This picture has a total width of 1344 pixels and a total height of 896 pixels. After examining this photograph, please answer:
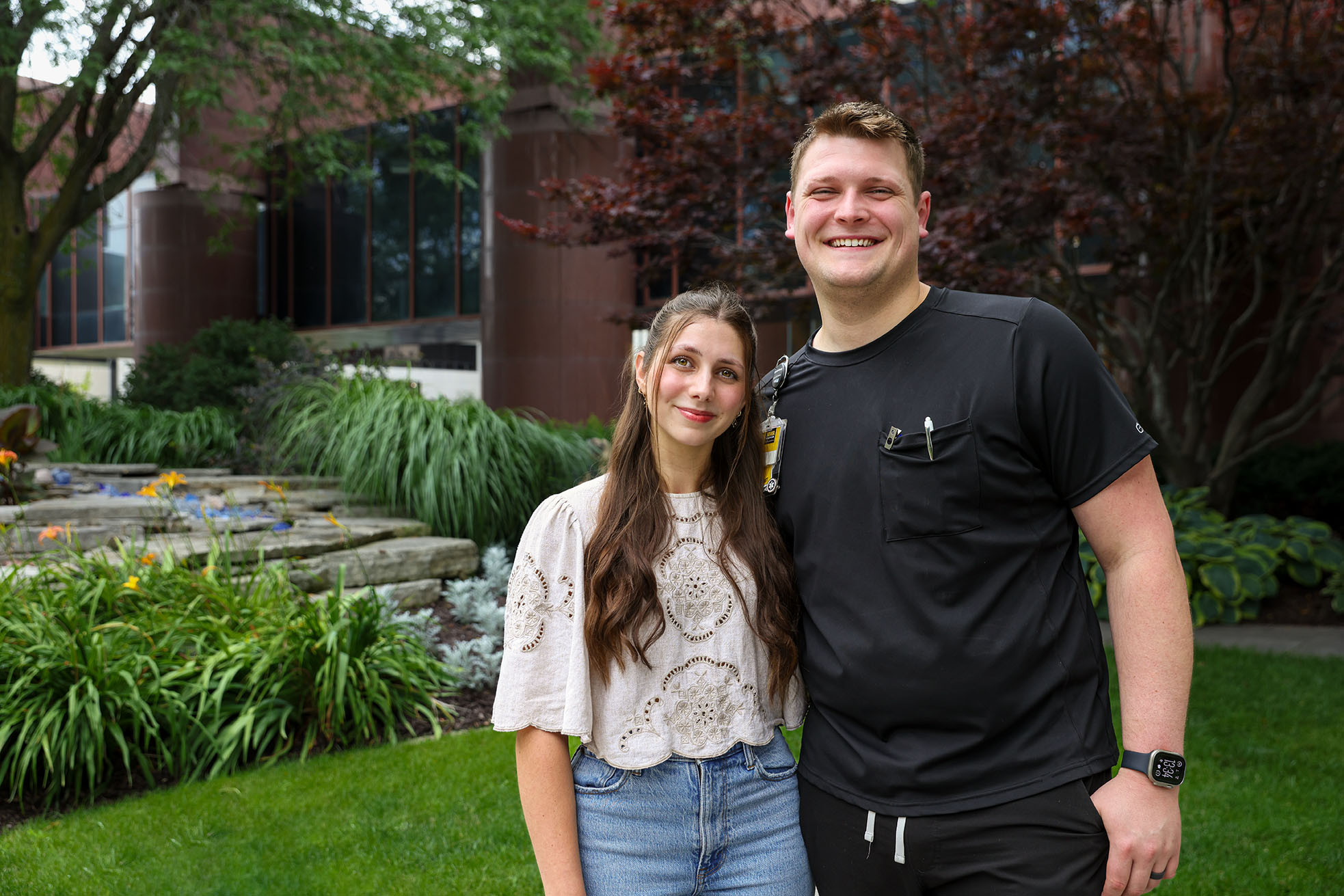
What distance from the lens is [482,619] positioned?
234 inches

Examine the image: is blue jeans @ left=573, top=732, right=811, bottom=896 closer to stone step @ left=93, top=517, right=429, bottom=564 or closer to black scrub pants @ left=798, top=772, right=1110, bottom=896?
black scrub pants @ left=798, top=772, right=1110, bottom=896

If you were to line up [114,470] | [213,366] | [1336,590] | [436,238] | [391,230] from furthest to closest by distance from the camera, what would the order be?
[391,230]
[436,238]
[213,366]
[114,470]
[1336,590]

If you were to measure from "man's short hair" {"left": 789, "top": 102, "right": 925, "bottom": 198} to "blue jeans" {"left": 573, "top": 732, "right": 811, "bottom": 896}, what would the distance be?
3.79 ft

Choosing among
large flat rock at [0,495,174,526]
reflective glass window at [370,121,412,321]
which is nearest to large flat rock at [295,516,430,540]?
large flat rock at [0,495,174,526]

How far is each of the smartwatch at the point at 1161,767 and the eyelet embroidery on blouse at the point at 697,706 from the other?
2.17 feet

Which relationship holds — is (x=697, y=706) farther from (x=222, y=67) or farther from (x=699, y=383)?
(x=222, y=67)

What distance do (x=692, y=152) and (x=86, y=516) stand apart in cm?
478

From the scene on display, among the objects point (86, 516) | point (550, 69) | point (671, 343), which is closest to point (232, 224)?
point (550, 69)

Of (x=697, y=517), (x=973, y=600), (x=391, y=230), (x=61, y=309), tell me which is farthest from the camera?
(x=61, y=309)

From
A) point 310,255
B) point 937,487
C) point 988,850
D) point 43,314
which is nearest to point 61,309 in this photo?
point 43,314

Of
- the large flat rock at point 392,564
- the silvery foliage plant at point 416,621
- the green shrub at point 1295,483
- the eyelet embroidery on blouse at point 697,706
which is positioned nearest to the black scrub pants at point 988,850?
the eyelet embroidery on blouse at point 697,706

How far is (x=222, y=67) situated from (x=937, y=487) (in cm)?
1145

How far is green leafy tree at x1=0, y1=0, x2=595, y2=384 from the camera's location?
11.0m

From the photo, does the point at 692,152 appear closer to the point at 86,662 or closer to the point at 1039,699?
the point at 86,662
